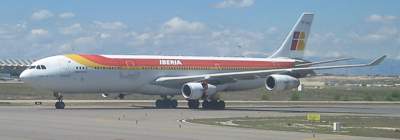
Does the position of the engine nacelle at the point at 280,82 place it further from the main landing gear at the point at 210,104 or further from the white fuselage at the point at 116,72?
the white fuselage at the point at 116,72

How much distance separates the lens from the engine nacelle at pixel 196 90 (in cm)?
5062

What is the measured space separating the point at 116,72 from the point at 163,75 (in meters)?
3.78

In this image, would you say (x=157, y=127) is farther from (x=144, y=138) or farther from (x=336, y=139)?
(x=336, y=139)

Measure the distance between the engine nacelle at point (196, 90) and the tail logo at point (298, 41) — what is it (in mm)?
11631

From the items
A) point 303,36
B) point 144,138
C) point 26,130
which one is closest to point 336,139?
point 144,138

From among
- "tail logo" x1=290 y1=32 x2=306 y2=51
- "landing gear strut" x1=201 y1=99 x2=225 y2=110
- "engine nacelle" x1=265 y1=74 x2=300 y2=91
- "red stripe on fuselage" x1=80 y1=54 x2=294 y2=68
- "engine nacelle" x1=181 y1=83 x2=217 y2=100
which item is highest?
"tail logo" x1=290 y1=32 x2=306 y2=51

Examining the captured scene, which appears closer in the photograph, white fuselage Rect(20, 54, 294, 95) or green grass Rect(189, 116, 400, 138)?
green grass Rect(189, 116, 400, 138)

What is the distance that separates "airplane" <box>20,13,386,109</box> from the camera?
49.6 meters

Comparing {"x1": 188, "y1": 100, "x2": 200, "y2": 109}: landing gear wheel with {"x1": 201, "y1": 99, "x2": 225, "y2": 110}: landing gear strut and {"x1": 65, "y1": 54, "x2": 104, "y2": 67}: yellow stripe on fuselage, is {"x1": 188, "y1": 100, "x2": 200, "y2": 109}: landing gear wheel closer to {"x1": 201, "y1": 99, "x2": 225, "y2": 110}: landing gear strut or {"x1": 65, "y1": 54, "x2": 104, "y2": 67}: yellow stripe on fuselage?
{"x1": 201, "y1": 99, "x2": 225, "y2": 110}: landing gear strut

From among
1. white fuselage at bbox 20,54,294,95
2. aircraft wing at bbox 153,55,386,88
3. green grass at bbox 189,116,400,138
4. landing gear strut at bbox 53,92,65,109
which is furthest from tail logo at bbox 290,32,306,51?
green grass at bbox 189,116,400,138

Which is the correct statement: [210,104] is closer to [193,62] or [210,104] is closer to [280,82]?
[193,62]

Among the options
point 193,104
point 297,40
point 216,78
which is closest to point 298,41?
point 297,40

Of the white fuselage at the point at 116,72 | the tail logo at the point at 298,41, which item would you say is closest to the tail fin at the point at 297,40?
the tail logo at the point at 298,41

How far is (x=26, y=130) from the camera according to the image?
28.0m
